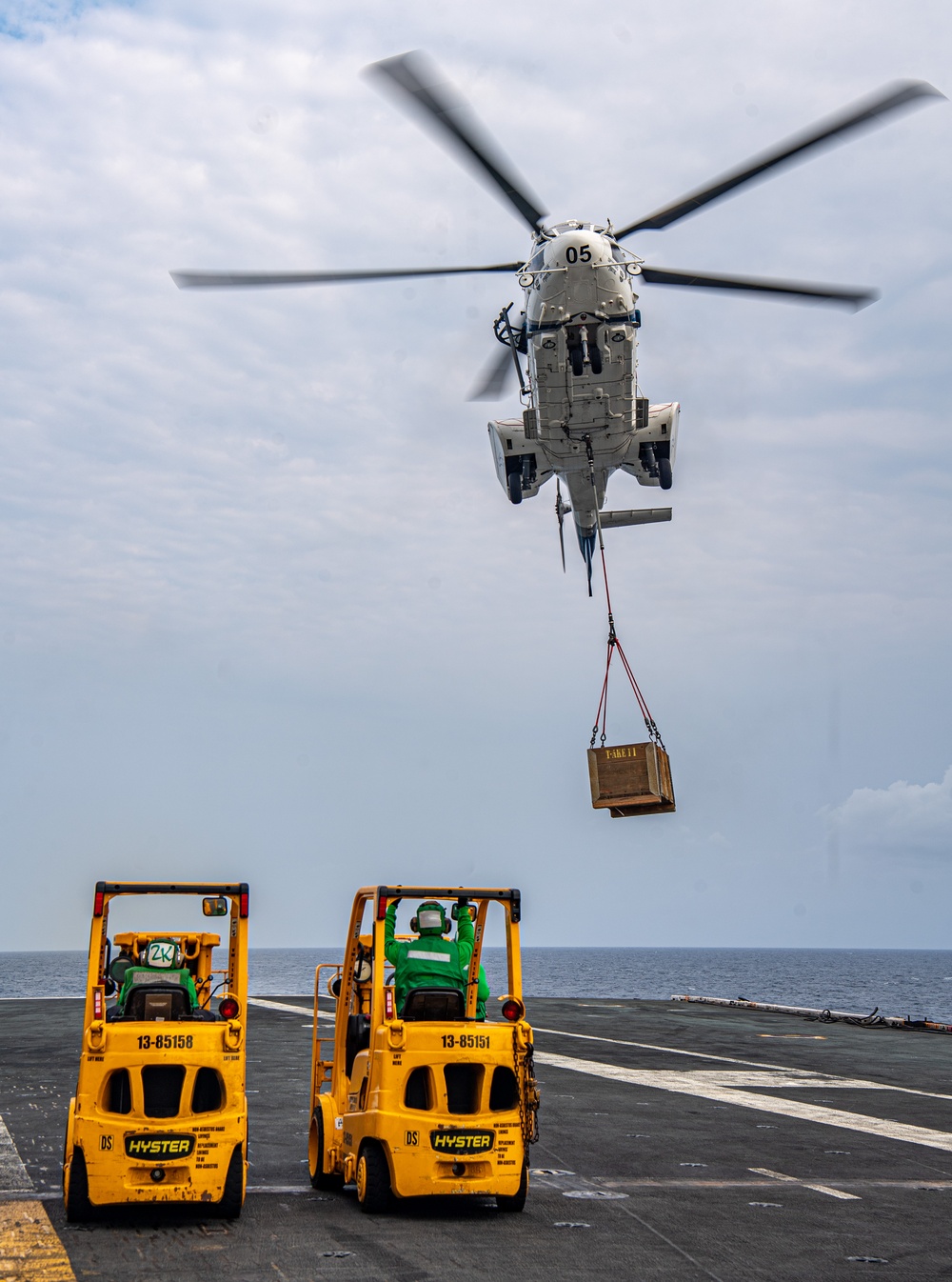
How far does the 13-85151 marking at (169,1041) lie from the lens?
981 cm

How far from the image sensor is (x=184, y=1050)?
983 cm

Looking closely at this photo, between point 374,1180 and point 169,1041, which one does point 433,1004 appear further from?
point 169,1041

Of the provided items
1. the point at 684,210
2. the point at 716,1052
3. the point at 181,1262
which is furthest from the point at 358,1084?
the point at 716,1052

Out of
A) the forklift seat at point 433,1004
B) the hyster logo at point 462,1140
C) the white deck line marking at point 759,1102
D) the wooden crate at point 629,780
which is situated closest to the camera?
the hyster logo at point 462,1140

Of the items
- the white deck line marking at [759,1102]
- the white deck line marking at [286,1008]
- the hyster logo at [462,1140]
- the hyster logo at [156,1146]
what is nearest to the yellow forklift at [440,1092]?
the hyster logo at [462,1140]

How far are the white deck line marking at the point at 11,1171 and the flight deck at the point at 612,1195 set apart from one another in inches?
1.7

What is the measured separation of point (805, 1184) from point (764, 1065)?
11.9m

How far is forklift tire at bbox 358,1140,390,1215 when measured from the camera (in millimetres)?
10094

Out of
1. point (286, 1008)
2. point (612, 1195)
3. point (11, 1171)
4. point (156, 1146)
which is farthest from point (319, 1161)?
point (286, 1008)

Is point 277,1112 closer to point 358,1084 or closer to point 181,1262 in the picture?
point 358,1084

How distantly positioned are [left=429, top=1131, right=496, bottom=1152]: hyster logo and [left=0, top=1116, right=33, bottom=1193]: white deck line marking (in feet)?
13.9

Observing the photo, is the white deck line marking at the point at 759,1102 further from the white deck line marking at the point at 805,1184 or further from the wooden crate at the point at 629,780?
the wooden crate at the point at 629,780

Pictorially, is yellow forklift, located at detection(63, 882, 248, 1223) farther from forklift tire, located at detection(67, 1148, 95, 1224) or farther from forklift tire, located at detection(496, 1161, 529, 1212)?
forklift tire, located at detection(496, 1161, 529, 1212)

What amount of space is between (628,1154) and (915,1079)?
1028 cm
